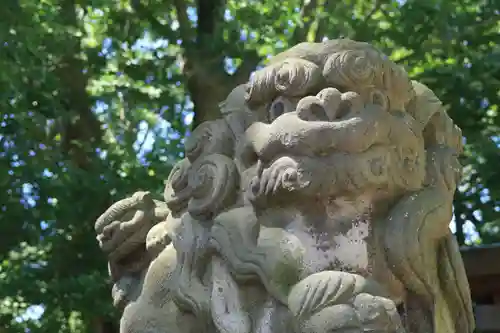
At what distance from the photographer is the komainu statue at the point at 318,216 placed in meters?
1.65

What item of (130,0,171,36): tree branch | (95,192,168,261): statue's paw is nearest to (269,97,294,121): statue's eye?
(95,192,168,261): statue's paw

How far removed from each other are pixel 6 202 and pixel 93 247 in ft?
2.10

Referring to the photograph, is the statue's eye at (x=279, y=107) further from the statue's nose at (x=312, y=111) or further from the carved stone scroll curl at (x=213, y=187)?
the carved stone scroll curl at (x=213, y=187)

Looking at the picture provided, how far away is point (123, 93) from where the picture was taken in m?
4.28

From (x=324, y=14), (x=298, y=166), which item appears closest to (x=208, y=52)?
(x=324, y=14)

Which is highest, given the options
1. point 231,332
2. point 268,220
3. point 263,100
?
point 263,100

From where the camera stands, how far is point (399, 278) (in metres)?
1.69

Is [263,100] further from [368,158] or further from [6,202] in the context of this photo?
[6,202]

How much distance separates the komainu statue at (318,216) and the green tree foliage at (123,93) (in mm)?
1659

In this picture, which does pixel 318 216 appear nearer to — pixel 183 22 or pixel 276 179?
pixel 276 179

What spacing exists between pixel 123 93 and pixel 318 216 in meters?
2.78

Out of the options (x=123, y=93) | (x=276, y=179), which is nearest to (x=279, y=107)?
(x=276, y=179)

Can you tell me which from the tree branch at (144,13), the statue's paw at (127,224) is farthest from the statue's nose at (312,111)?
the tree branch at (144,13)

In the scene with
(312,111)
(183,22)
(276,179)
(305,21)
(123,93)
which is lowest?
(276,179)
